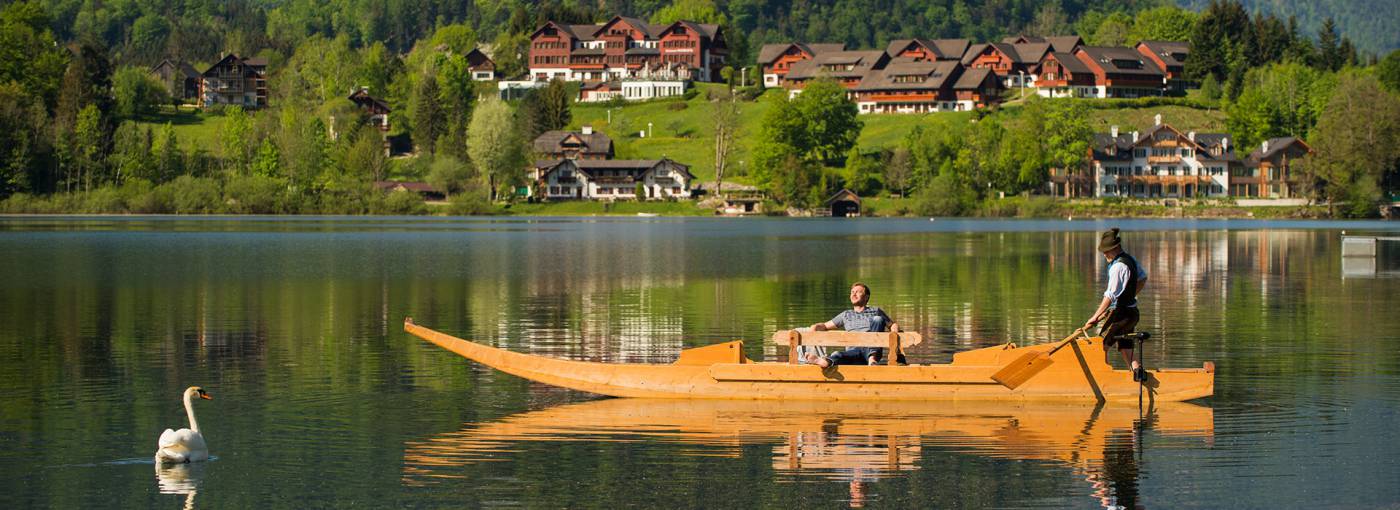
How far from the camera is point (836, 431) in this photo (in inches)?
974

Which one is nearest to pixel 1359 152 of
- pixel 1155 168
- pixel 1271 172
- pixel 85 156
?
pixel 1271 172

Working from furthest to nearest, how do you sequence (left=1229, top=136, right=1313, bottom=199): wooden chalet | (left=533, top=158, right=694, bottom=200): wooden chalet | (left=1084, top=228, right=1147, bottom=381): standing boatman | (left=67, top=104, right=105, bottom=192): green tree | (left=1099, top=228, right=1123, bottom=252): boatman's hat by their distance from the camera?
(left=533, top=158, right=694, bottom=200): wooden chalet → (left=1229, top=136, right=1313, bottom=199): wooden chalet → (left=67, top=104, right=105, bottom=192): green tree → (left=1099, top=228, right=1123, bottom=252): boatman's hat → (left=1084, top=228, right=1147, bottom=381): standing boatman

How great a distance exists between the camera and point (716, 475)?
21156 millimetres

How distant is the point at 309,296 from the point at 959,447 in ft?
113

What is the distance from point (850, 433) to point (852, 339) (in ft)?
7.61

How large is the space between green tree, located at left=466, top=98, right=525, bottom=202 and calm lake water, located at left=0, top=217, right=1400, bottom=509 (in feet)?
402

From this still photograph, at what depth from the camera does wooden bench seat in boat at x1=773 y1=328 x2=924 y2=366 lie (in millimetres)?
26391

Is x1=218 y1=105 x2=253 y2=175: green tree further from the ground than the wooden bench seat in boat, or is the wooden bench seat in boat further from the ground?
x1=218 y1=105 x2=253 y2=175: green tree

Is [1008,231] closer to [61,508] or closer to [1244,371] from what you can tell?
[1244,371]

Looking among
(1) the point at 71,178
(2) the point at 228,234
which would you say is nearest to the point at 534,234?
(2) the point at 228,234

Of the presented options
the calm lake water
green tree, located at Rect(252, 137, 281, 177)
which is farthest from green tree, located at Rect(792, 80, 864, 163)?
the calm lake water

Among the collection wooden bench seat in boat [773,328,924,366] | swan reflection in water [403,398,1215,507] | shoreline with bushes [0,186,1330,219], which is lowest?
swan reflection in water [403,398,1215,507]

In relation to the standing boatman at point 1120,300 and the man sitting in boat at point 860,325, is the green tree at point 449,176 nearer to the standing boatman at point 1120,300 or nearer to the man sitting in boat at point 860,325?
the man sitting in boat at point 860,325

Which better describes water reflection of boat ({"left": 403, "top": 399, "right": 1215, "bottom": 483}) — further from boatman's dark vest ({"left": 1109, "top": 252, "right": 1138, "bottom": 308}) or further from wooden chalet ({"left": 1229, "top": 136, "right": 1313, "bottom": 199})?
wooden chalet ({"left": 1229, "top": 136, "right": 1313, "bottom": 199})
